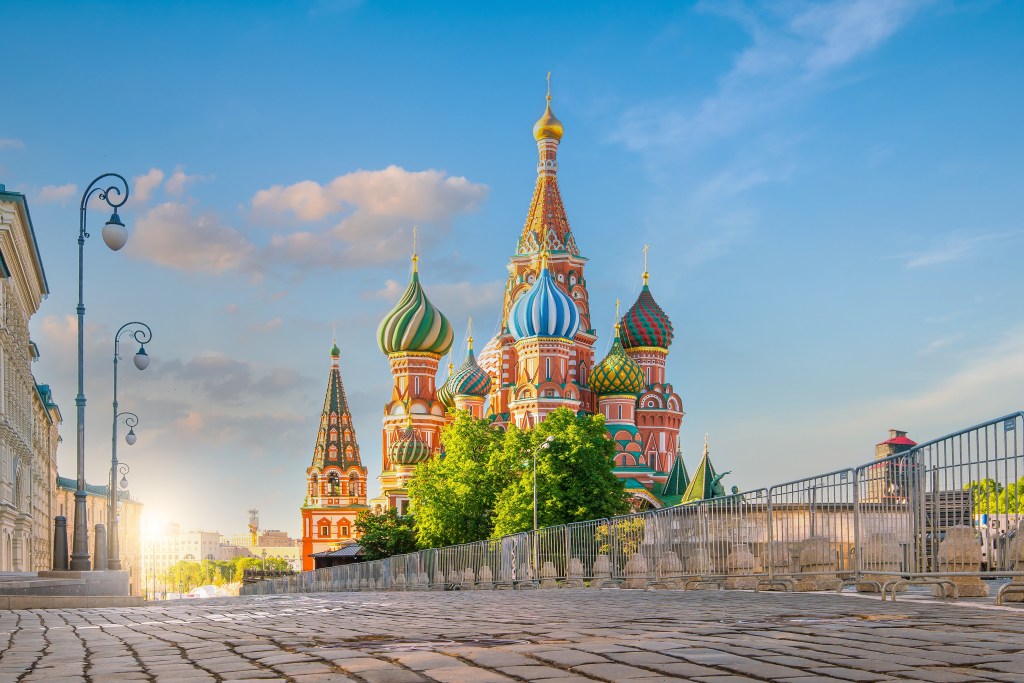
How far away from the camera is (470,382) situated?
90.5 meters

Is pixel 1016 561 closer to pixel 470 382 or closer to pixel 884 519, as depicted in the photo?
pixel 884 519

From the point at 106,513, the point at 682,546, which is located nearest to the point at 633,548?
the point at 682,546

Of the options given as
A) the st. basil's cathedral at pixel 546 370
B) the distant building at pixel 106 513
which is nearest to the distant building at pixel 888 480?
the distant building at pixel 106 513

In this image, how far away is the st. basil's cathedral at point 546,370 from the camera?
3024 inches

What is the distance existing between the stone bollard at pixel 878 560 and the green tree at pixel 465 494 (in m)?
36.2

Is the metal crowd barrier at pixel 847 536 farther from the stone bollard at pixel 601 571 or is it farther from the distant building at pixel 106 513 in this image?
the distant building at pixel 106 513

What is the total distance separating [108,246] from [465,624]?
12798 mm

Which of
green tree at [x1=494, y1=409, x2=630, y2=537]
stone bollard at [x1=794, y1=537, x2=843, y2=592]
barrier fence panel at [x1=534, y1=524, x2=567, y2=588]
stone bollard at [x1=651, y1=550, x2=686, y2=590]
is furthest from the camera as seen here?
green tree at [x1=494, y1=409, x2=630, y2=537]

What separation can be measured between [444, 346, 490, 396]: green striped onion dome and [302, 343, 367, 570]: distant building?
2724 centimetres

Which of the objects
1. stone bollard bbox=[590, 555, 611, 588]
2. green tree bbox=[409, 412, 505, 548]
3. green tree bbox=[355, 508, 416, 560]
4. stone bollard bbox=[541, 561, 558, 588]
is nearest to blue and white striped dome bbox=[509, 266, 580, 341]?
green tree bbox=[355, 508, 416, 560]

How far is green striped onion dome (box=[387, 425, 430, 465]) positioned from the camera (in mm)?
90500

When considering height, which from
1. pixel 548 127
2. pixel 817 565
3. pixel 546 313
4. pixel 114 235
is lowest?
pixel 817 565

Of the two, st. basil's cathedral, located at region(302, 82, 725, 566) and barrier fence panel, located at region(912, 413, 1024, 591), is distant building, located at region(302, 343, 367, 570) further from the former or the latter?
barrier fence panel, located at region(912, 413, 1024, 591)

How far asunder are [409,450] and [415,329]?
10567 mm
